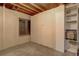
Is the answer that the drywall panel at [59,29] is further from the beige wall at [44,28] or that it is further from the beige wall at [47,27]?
the beige wall at [44,28]

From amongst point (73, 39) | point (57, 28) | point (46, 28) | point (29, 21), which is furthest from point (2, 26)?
point (73, 39)

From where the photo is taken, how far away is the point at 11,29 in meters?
1.72

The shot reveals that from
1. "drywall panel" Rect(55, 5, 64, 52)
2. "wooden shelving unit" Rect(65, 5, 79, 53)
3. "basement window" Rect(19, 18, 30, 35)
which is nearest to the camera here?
"basement window" Rect(19, 18, 30, 35)

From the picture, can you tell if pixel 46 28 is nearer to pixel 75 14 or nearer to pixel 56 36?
pixel 56 36

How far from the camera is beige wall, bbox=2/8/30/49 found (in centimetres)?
167

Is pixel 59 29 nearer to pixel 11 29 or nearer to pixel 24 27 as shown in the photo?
pixel 24 27

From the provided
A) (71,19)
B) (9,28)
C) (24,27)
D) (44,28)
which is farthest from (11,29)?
(71,19)

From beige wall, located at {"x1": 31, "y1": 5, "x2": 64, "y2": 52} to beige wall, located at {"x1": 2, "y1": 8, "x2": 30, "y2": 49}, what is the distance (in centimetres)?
19

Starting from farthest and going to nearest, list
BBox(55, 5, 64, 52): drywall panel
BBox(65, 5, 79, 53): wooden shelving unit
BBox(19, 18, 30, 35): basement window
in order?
1. BBox(65, 5, 79, 53): wooden shelving unit
2. BBox(55, 5, 64, 52): drywall panel
3. BBox(19, 18, 30, 35): basement window

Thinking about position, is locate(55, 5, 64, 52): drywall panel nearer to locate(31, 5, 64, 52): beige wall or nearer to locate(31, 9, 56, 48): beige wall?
locate(31, 5, 64, 52): beige wall

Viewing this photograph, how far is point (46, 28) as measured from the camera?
1.69m

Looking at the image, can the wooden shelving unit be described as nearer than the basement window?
No

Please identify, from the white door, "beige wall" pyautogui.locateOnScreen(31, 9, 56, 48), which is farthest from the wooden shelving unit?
the white door

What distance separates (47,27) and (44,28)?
71 millimetres
